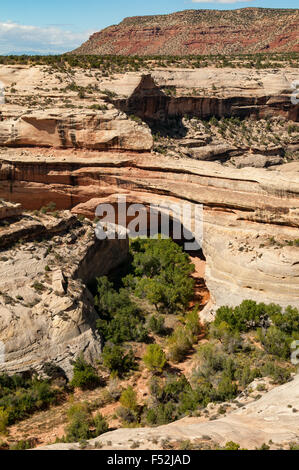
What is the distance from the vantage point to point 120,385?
18.1 meters

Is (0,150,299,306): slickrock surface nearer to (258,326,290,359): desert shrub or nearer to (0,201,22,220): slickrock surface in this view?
(258,326,290,359): desert shrub

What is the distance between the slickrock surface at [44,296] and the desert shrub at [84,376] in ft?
1.43

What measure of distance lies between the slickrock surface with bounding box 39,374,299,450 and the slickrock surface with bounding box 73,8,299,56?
102 metres

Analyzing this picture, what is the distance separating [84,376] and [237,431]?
7130 millimetres

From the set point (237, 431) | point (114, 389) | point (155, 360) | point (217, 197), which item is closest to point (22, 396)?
point (114, 389)

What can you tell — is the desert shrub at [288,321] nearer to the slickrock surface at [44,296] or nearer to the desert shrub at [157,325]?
the desert shrub at [157,325]

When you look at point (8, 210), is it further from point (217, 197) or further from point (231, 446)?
point (231, 446)

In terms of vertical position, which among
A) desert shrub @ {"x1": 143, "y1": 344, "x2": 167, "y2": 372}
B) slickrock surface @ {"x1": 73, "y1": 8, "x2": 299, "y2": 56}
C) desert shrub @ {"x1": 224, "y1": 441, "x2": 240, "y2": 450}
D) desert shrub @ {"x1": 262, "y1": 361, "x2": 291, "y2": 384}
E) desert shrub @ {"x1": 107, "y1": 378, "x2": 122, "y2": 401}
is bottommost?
desert shrub @ {"x1": 107, "y1": 378, "x2": 122, "y2": 401}

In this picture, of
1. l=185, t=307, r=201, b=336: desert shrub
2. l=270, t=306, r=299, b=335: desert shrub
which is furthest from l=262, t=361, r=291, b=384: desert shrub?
l=185, t=307, r=201, b=336: desert shrub

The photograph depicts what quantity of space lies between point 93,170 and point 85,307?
1189cm

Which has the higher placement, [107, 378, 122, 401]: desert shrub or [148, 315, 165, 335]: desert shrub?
[148, 315, 165, 335]: desert shrub

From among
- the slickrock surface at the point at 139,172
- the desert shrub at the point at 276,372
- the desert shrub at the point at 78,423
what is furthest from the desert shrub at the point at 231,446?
the slickrock surface at the point at 139,172

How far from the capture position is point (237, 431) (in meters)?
12.2

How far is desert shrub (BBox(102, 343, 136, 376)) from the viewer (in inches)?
726
